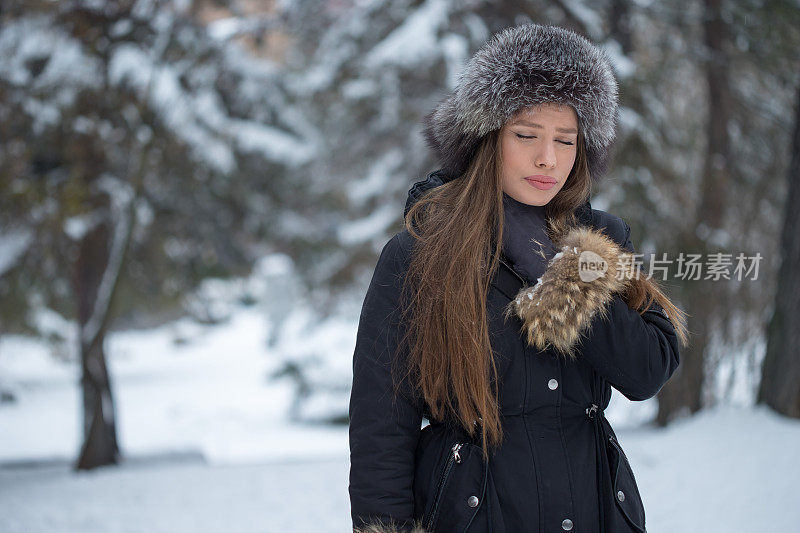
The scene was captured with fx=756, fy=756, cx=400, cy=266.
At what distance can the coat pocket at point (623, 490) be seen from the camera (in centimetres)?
182

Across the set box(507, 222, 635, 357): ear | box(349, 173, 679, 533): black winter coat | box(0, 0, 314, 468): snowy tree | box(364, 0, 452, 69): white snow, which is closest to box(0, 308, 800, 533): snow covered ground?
box(0, 0, 314, 468): snowy tree

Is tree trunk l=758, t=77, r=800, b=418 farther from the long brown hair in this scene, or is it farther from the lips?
the lips

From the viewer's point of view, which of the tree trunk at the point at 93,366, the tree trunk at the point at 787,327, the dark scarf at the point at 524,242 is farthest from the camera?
the tree trunk at the point at 93,366

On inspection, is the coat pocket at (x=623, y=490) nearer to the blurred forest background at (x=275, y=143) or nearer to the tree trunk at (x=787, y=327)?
the tree trunk at (x=787, y=327)

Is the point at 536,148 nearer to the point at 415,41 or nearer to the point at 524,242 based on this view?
the point at 524,242

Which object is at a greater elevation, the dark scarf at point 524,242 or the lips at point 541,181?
the lips at point 541,181

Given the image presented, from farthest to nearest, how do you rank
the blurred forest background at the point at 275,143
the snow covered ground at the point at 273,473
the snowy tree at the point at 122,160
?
the snowy tree at the point at 122,160
the blurred forest background at the point at 275,143
the snow covered ground at the point at 273,473

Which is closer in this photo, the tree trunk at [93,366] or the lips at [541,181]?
the lips at [541,181]

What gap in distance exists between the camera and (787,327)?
589 centimetres

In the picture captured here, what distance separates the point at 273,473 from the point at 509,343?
19.2 ft

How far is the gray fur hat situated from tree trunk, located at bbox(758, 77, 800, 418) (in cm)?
447

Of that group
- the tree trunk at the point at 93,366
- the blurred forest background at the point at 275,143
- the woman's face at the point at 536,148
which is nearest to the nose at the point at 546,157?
the woman's face at the point at 536,148

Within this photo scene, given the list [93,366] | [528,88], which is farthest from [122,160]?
[528,88]

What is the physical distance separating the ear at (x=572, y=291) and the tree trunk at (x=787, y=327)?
4678 mm
